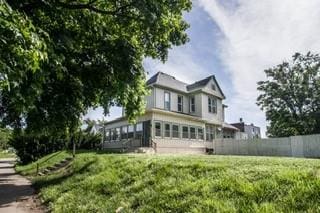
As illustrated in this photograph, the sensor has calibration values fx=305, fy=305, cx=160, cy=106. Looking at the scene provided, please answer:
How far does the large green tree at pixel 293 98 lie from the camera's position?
124ft

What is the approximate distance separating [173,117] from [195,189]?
20.6m

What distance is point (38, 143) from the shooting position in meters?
30.7

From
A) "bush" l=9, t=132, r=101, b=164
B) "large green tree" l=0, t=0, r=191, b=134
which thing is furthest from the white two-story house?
"large green tree" l=0, t=0, r=191, b=134

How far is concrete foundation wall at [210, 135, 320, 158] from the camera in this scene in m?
22.9

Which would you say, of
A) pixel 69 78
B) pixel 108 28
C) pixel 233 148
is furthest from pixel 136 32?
pixel 233 148

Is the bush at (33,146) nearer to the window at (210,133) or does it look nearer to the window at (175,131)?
the window at (175,131)

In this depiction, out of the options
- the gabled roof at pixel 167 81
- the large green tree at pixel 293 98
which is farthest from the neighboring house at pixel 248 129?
the gabled roof at pixel 167 81

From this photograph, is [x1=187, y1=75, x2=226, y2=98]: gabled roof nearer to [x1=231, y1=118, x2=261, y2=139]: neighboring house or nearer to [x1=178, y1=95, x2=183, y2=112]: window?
[x1=178, y1=95, x2=183, y2=112]: window

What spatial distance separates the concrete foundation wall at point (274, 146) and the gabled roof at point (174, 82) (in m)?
6.27

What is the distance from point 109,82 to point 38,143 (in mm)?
20996

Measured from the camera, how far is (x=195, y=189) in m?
7.19

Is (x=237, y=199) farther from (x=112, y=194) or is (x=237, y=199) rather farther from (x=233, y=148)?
(x=233, y=148)

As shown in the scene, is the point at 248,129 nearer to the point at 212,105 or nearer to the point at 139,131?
the point at 212,105

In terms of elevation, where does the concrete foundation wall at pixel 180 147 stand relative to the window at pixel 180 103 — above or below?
below
